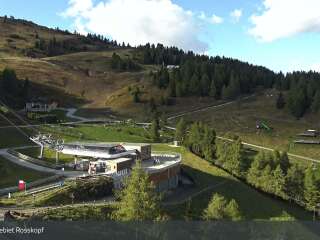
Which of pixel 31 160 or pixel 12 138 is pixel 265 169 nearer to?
pixel 31 160

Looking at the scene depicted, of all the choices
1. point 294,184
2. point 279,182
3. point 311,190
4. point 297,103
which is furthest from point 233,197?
point 297,103

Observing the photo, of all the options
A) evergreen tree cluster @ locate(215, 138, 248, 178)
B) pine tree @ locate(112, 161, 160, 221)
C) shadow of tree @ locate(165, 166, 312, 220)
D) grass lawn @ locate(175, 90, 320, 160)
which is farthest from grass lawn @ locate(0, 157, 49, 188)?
grass lawn @ locate(175, 90, 320, 160)

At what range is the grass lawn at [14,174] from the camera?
2422 inches

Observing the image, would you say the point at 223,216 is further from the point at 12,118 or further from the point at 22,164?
the point at 12,118

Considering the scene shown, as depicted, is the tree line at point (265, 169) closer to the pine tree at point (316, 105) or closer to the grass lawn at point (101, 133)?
the grass lawn at point (101, 133)

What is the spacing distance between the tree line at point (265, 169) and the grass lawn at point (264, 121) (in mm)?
26704

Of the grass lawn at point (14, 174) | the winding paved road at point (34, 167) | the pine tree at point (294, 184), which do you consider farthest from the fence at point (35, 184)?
the pine tree at point (294, 184)

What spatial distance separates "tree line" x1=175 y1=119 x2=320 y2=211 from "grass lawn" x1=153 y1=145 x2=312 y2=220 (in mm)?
1831

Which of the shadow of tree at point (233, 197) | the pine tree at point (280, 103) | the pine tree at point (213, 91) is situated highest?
the pine tree at point (213, 91)

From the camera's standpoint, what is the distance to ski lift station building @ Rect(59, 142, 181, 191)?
6794 centimetres

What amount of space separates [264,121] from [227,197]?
235 feet

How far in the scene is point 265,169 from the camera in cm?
8256

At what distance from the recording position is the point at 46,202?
171 ft

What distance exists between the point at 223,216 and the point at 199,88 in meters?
123
